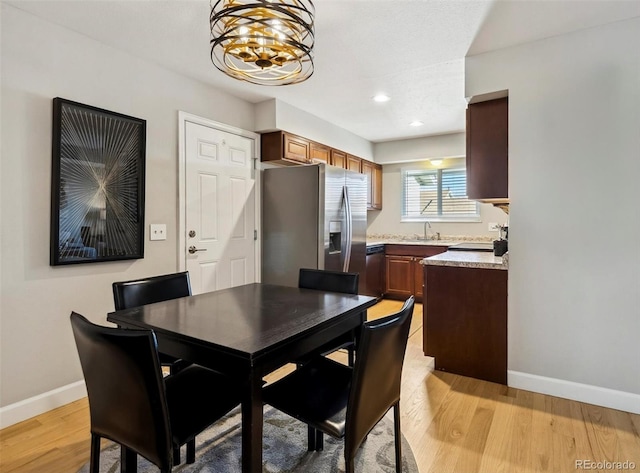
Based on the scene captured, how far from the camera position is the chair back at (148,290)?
1832 mm

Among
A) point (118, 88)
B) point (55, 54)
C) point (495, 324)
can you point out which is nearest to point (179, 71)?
point (118, 88)

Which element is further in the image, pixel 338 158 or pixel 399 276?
pixel 399 276

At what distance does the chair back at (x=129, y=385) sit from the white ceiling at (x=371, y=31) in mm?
1863

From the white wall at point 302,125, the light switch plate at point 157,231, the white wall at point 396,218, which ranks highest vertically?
the white wall at point 302,125

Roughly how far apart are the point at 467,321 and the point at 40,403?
9.36ft

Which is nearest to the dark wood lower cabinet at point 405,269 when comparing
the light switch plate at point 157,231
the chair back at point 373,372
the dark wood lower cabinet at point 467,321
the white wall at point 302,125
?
the white wall at point 302,125

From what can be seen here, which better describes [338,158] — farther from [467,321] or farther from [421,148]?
[467,321]

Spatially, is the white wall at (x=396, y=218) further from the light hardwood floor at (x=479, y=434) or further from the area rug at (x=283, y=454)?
the area rug at (x=283, y=454)

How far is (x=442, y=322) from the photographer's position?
9.05 feet

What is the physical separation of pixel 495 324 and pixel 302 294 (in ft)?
4.88

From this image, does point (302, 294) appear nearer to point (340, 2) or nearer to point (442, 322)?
point (442, 322)

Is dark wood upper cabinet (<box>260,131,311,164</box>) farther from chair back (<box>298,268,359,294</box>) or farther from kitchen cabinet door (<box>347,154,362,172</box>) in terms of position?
chair back (<box>298,268,359,294</box>)

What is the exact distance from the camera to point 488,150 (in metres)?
2.69

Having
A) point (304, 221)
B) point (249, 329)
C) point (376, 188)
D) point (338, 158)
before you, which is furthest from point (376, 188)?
point (249, 329)
